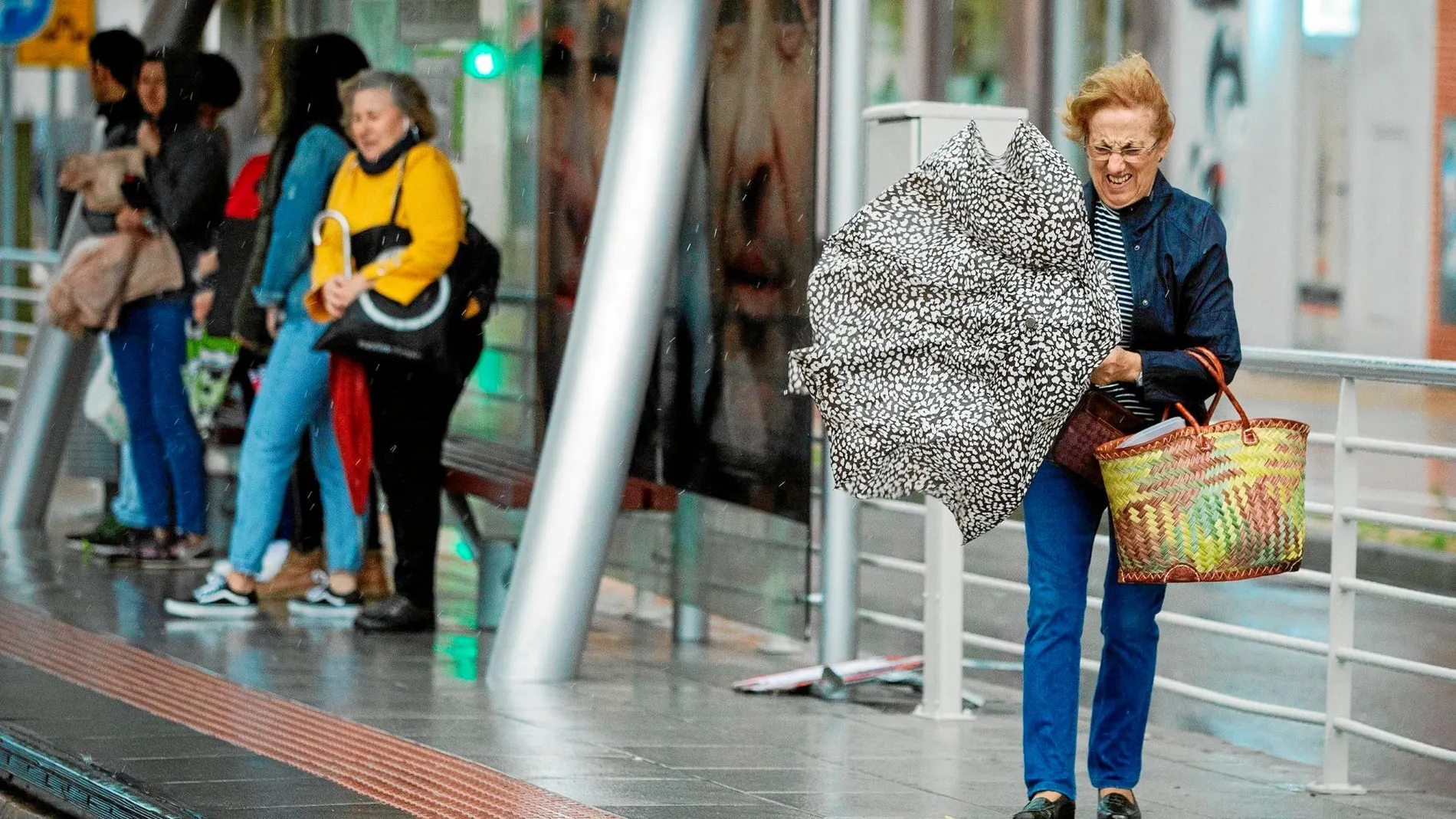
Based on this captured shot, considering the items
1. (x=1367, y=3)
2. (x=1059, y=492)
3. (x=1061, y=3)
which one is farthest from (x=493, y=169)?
(x=1367, y=3)

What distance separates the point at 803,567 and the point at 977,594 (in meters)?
5.46

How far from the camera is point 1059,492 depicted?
217 inches

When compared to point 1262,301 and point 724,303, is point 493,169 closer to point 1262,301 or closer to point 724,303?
point 724,303

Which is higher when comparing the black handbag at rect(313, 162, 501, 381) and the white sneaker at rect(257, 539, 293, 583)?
the black handbag at rect(313, 162, 501, 381)

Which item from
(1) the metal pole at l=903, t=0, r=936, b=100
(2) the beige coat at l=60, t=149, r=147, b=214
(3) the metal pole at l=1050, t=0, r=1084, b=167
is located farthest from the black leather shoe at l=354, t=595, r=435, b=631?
(1) the metal pole at l=903, t=0, r=936, b=100

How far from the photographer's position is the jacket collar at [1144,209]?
5477 mm

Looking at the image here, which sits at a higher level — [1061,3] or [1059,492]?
[1061,3]

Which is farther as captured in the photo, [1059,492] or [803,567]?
[803,567]

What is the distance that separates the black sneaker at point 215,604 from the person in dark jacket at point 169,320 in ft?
5.20

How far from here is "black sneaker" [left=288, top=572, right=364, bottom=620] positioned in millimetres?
9344

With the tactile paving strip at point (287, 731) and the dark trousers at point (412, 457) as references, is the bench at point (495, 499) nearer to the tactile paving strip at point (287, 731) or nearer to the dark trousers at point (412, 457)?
the dark trousers at point (412, 457)

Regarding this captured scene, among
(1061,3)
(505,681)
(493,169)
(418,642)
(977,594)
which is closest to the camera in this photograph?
(505,681)

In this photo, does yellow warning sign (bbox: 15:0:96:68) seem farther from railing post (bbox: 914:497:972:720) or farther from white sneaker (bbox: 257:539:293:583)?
railing post (bbox: 914:497:972:720)

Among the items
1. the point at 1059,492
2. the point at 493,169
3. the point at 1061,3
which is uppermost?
the point at 1061,3
